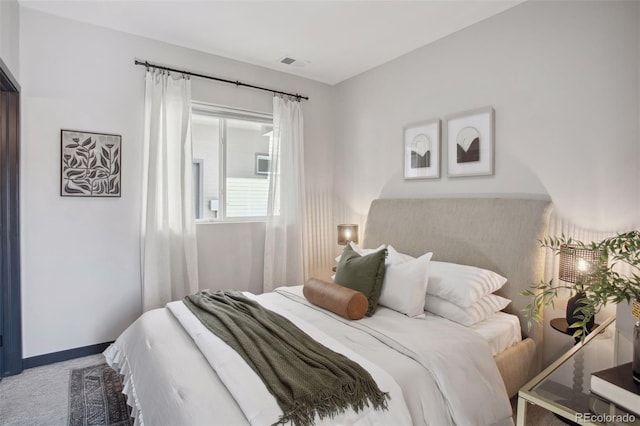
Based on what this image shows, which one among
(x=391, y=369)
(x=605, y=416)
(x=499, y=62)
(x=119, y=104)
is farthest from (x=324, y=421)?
(x=119, y=104)

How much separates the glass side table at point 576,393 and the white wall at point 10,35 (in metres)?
3.45

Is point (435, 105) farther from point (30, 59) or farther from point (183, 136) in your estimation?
point (30, 59)

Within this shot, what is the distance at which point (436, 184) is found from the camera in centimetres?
312

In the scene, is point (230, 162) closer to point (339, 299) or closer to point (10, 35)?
point (10, 35)

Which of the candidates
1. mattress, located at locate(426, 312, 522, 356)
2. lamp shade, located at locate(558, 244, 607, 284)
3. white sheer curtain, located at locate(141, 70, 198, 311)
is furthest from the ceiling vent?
lamp shade, located at locate(558, 244, 607, 284)

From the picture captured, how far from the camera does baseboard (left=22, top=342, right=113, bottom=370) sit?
2.73 m

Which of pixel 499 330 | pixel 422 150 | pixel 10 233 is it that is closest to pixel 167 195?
pixel 10 233

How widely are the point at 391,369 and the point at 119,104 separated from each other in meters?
3.02

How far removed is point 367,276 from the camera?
2365 mm

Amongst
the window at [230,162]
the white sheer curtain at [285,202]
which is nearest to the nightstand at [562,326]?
the white sheer curtain at [285,202]

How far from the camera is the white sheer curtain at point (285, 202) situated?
3.80 m

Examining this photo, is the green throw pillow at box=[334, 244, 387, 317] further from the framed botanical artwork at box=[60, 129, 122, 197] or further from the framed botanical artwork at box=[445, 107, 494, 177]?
the framed botanical artwork at box=[60, 129, 122, 197]

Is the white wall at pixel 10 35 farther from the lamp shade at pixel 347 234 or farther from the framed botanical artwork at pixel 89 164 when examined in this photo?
the lamp shade at pixel 347 234

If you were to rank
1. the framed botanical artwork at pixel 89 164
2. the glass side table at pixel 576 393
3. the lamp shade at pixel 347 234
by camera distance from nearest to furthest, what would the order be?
the glass side table at pixel 576 393
the framed botanical artwork at pixel 89 164
the lamp shade at pixel 347 234
